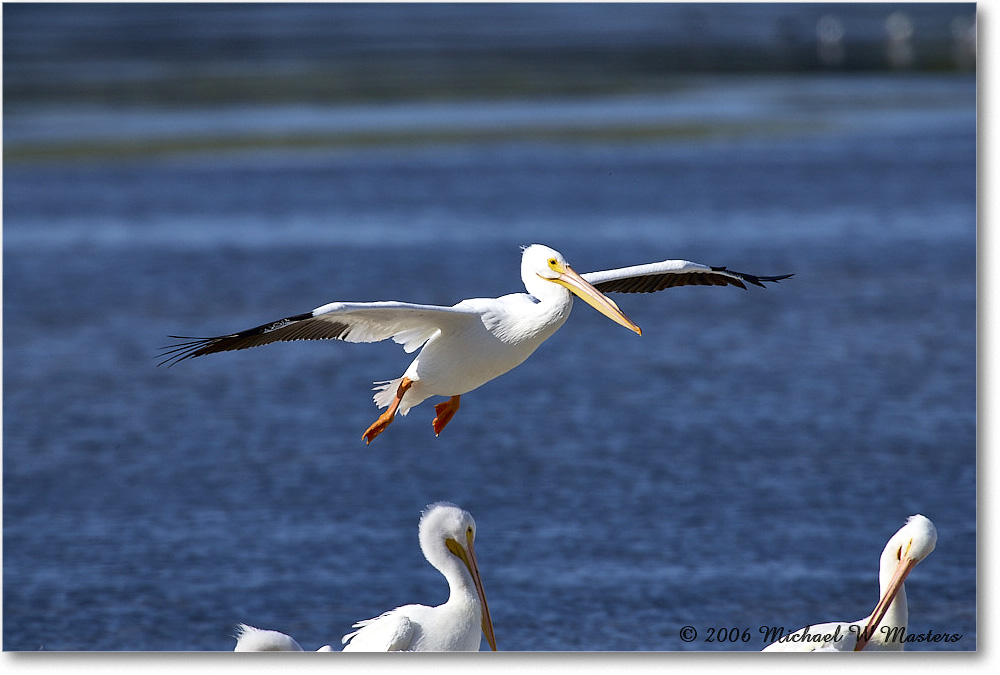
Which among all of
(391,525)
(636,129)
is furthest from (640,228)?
(391,525)

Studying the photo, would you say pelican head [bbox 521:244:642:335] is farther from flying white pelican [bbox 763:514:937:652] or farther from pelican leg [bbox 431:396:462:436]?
flying white pelican [bbox 763:514:937:652]

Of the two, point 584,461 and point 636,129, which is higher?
point 636,129

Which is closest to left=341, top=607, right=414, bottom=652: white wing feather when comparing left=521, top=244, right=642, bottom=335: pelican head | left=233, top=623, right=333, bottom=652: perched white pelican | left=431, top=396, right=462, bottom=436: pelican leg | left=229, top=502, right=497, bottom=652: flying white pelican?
left=229, top=502, right=497, bottom=652: flying white pelican

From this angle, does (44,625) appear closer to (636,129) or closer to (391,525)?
(391,525)

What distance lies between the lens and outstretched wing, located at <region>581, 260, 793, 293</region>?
4.90m

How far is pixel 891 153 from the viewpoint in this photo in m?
9.58

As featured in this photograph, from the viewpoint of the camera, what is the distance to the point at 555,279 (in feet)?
15.4

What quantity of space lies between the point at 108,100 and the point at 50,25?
2576 mm

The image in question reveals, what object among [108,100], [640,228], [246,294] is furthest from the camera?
[640,228]

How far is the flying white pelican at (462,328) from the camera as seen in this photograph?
452 centimetres

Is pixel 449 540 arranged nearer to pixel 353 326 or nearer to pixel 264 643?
pixel 264 643

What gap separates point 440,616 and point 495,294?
185 inches

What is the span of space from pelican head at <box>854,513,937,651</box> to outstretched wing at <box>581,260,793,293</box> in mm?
899

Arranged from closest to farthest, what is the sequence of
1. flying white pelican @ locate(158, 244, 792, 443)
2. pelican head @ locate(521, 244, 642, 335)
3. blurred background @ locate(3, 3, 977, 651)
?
flying white pelican @ locate(158, 244, 792, 443) < pelican head @ locate(521, 244, 642, 335) < blurred background @ locate(3, 3, 977, 651)
